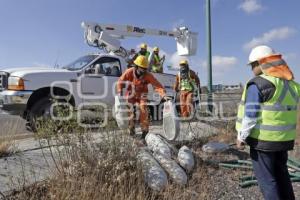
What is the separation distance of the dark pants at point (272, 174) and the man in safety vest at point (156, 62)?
283 inches

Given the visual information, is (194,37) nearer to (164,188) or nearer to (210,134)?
(210,134)

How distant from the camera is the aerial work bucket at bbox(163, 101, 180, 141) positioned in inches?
242

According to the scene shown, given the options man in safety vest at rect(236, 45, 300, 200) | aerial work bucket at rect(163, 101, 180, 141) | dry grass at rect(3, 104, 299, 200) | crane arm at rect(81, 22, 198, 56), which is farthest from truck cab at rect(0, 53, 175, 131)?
man in safety vest at rect(236, 45, 300, 200)

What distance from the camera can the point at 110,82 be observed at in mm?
8883

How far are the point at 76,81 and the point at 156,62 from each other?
10.7 ft

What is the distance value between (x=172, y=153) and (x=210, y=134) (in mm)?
2392

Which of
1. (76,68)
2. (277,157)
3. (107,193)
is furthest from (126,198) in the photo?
(76,68)

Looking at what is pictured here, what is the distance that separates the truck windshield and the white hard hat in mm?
5692

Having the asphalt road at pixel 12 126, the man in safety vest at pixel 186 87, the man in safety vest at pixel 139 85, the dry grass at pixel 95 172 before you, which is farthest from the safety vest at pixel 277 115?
the man in safety vest at pixel 186 87

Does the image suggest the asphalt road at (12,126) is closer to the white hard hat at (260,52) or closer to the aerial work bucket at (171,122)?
the aerial work bucket at (171,122)

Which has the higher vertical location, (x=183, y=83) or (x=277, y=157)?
(x=183, y=83)

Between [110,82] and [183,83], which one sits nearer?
[110,82]

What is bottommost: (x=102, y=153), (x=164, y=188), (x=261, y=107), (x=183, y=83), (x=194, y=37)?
(x=164, y=188)

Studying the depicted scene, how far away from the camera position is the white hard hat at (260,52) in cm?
352
